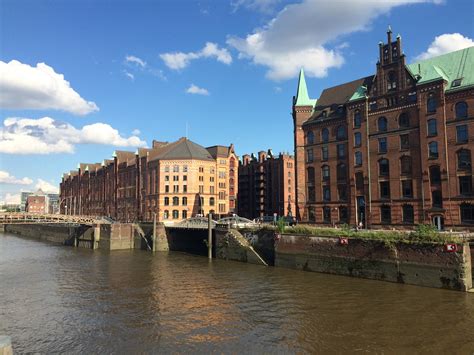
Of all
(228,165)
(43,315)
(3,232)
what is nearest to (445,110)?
(43,315)

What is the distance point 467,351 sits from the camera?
65.4ft

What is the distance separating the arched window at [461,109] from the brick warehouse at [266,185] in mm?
66585

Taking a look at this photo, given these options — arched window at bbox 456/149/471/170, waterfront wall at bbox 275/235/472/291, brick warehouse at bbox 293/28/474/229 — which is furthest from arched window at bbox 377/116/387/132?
waterfront wall at bbox 275/235/472/291

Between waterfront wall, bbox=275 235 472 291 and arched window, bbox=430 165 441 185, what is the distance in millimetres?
16997

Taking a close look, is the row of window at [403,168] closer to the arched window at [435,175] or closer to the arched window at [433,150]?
the arched window at [435,175]

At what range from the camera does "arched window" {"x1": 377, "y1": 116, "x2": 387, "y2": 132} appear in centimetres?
5462

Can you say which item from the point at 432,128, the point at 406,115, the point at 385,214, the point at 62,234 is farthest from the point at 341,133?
the point at 62,234

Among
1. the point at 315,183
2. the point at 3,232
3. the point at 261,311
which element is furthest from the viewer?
the point at 3,232

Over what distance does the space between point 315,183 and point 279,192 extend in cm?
5321

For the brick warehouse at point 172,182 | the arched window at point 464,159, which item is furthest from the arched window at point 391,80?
the brick warehouse at point 172,182

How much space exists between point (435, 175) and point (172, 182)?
60942 mm

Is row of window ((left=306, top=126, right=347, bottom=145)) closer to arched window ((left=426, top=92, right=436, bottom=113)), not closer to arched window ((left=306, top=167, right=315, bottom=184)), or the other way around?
arched window ((left=306, top=167, right=315, bottom=184))

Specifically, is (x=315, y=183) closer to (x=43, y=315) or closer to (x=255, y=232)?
(x=255, y=232)

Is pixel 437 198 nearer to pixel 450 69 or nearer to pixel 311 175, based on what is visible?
pixel 450 69
